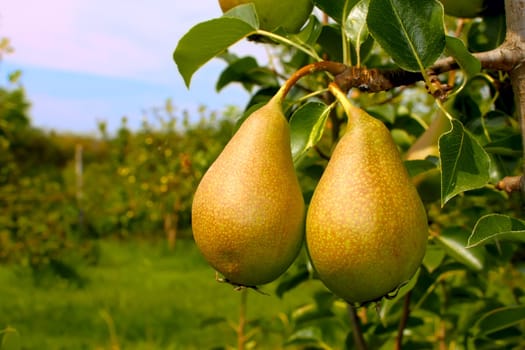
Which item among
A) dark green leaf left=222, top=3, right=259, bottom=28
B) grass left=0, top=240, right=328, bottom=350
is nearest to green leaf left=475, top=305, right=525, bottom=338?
dark green leaf left=222, top=3, right=259, bottom=28

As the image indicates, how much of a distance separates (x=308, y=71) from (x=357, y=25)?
19 centimetres

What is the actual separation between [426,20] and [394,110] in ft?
2.55

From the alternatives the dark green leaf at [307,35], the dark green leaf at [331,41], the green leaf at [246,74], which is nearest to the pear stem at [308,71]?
the dark green leaf at [307,35]

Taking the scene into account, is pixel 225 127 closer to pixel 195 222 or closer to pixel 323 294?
Answer: pixel 323 294

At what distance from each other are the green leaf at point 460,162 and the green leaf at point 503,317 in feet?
1.19

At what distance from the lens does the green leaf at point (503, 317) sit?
39.5 inches

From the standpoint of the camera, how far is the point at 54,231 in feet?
16.1

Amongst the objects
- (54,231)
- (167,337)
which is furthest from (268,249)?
(54,231)

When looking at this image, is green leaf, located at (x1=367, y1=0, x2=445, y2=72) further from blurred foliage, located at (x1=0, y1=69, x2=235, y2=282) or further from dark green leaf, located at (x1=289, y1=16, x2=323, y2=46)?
blurred foliage, located at (x1=0, y1=69, x2=235, y2=282)

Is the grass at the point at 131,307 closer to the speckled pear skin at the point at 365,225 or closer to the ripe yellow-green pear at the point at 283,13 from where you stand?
the ripe yellow-green pear at the point at 283,13

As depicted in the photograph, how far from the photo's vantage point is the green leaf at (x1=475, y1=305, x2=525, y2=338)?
3.29ft

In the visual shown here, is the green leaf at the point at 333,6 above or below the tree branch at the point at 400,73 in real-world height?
above

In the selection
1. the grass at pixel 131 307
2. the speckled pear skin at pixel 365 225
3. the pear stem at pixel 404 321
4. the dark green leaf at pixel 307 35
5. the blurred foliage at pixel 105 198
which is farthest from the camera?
the blurred foliage at pixel 105 198

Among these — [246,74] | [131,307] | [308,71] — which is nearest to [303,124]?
[308,71]
